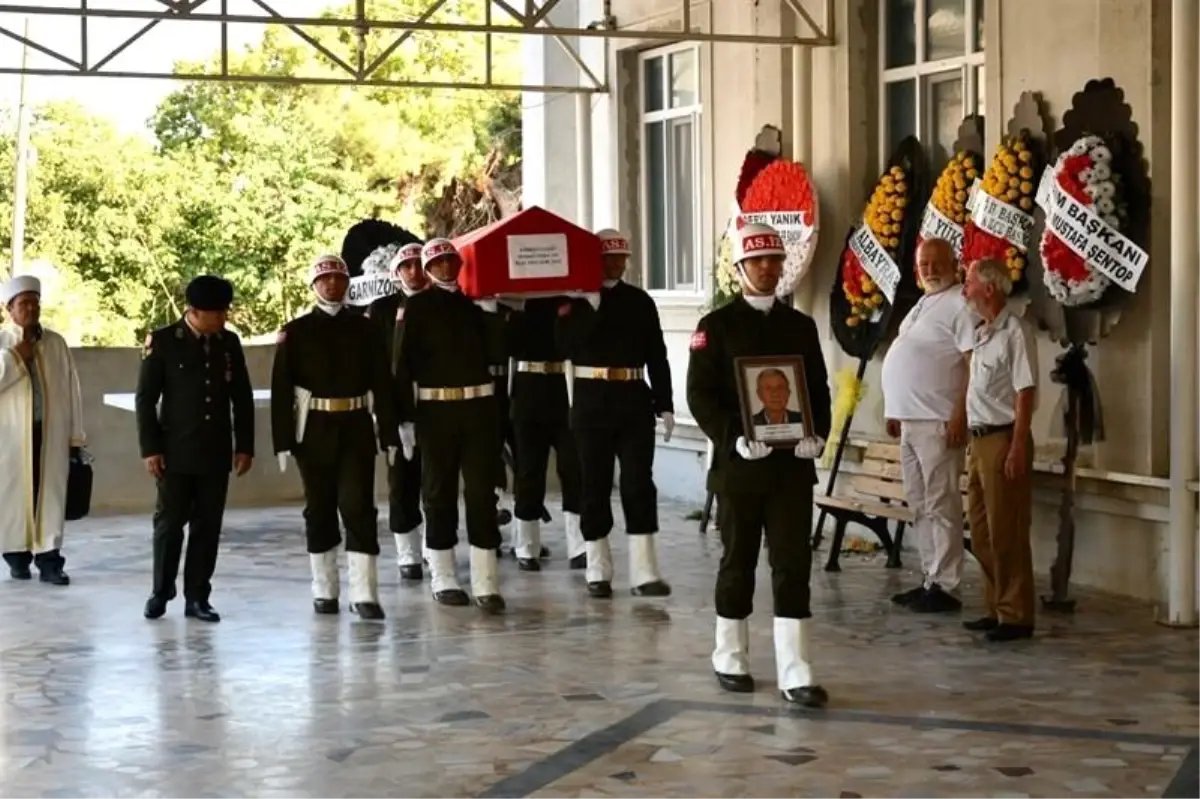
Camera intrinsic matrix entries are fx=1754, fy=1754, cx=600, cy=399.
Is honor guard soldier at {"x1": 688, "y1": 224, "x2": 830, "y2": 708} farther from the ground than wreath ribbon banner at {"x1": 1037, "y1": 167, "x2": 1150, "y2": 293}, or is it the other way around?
wreath ribbon banner at {"x1": 1037, "y1": 167, "x2": 1150, "y2": 293}

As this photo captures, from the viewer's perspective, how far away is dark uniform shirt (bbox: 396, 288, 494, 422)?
8.89 metres

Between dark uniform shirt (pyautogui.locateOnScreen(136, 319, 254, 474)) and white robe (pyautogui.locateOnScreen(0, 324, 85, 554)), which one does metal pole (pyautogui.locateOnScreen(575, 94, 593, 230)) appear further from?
dark uniform shirt (pyautogui.locateOnScreen(136, 319, 254, 474))

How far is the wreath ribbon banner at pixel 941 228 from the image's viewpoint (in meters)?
9.93

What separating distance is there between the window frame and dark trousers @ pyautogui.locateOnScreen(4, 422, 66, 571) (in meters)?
5.39

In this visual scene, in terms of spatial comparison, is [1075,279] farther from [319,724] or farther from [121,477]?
[121,477]

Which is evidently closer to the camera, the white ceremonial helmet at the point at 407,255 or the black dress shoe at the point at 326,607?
the black dress shoe at the point at 326,607

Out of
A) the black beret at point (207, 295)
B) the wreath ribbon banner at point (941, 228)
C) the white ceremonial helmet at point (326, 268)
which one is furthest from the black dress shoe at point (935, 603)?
the black beret at point (207, 295)

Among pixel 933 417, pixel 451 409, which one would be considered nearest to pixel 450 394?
pixel 451 409

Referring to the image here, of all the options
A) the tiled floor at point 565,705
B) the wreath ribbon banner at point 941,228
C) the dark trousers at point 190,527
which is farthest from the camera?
the wreath ribbon banner at point 941,228

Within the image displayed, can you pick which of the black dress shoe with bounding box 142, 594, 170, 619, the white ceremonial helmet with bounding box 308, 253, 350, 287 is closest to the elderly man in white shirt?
the white ceremonial helmet with bounding box 308, 253, 350, 287

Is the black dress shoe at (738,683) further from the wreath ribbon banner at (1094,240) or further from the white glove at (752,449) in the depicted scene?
the wreath ribbon banner at (1094,240)

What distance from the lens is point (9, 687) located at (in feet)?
24.3

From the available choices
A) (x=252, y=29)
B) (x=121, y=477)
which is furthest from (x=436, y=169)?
(x=121, y=477)

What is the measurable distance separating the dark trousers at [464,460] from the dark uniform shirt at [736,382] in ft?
7.14
